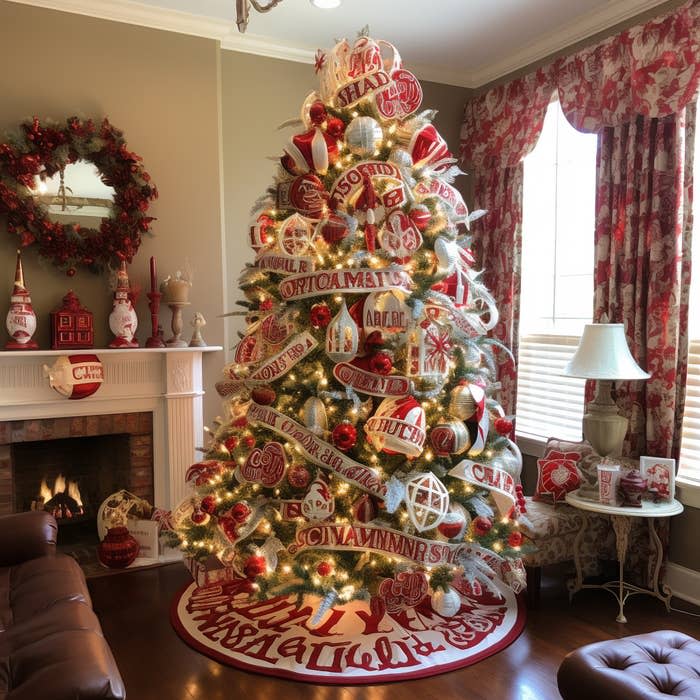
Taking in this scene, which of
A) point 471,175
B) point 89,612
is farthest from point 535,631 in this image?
point 471,175

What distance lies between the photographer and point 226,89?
4207 mm

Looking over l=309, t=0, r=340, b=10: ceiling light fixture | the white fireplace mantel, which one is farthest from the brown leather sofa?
l=309, t=0, r=340, b=10: ceiling light fixture

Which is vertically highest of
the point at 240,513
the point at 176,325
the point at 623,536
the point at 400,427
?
the point at 176,325

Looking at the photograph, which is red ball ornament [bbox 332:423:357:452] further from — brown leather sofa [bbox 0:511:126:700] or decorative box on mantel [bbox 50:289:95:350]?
decorative box on mantel [bbox 50:289:95:350]

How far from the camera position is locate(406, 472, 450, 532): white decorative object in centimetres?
265

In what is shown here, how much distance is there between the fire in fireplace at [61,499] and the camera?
4.09 metres

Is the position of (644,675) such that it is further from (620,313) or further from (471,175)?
(471,175)

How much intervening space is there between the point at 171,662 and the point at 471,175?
382 centimetres

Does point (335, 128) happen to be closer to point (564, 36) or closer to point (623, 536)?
point (564, 36)

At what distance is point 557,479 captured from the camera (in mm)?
3518

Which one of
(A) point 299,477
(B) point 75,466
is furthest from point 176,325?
(A) point 299,477

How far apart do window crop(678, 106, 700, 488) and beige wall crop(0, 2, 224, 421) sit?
2.64m

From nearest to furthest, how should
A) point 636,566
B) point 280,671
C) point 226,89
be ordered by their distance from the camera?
point 280,671, point 636,566, point 226,89

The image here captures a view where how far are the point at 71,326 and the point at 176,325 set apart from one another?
22.4 inches
